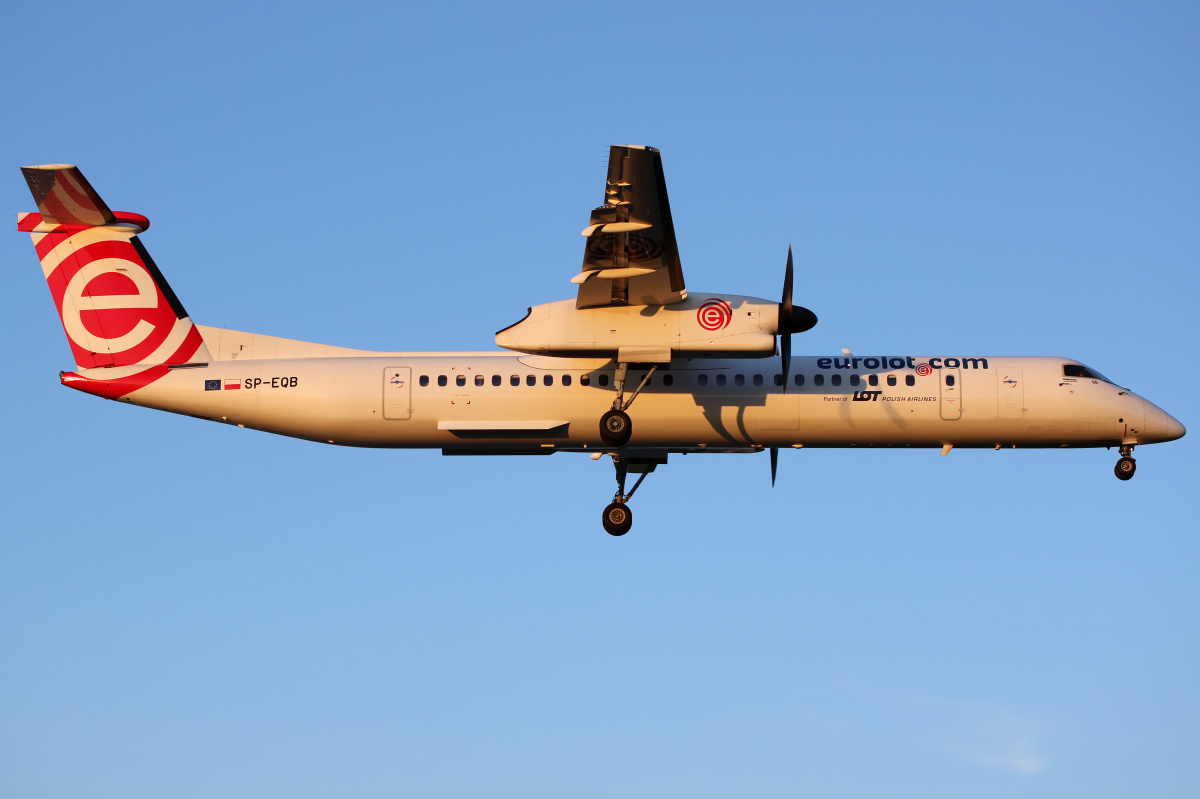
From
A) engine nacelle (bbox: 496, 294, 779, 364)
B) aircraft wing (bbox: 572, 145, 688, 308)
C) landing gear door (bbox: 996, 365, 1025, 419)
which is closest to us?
aircraft wing (bbox: 572, 145, 688, 308)

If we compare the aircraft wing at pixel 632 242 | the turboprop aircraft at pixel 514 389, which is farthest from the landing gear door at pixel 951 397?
the aircraft wing at pixel 632 242

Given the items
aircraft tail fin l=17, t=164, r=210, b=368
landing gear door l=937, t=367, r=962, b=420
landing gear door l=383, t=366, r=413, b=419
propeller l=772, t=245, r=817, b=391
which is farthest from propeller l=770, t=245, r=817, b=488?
aircraft tail fin l=17, t=164, r=210, b=368

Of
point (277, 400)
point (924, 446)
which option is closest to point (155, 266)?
point (277, 400)

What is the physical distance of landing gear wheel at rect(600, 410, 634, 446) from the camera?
25531 mm

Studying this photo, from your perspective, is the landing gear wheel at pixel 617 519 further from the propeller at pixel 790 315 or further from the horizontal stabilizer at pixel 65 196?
the horizontal stabilizer at pixel 65 196

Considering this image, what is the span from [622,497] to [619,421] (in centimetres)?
284

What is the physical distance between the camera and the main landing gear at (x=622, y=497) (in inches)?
1088

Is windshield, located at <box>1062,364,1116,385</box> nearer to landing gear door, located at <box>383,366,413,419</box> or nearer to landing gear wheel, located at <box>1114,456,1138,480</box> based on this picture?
landing gear wheel, located at <box>1114,456,1138,480</box>

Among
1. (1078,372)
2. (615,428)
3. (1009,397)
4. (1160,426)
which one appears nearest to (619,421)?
(615,428)

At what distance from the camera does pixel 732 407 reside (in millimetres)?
26328

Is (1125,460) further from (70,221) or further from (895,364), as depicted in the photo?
(70,221)

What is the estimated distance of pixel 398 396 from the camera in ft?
86.7

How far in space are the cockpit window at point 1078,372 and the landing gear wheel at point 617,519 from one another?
9677mm

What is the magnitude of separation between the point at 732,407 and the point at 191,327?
37.6 ft
